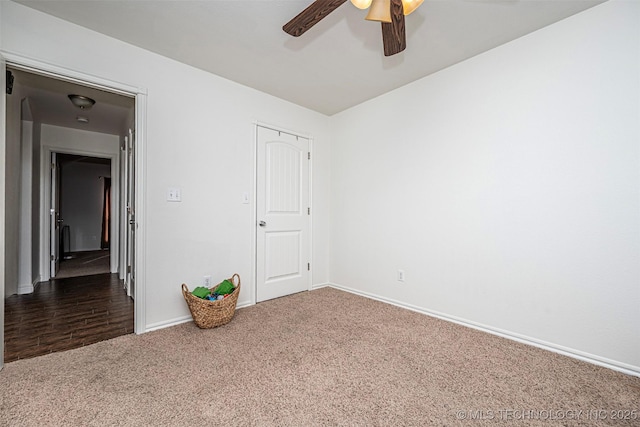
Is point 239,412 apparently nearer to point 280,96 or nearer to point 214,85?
point 214,85

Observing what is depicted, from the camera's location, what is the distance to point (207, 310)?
233 cm

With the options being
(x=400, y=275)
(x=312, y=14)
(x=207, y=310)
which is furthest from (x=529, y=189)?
(x=207, y=310)

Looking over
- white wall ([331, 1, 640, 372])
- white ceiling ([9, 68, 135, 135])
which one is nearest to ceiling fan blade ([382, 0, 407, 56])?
white wall ([331, 1, 640, 372])

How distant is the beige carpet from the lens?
1354 mm

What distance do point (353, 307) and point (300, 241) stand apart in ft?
3.55

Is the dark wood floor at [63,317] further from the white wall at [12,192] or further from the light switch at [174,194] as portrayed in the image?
the light switch at [174,194]

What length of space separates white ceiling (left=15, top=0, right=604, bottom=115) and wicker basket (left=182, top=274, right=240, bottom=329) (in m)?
2.06

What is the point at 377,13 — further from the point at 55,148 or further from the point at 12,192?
the point at 55,148

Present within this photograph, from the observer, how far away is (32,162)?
3.76 metres

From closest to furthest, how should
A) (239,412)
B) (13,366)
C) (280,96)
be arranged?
(239,412)
(13,366)
(280,96)

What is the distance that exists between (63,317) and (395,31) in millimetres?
3754

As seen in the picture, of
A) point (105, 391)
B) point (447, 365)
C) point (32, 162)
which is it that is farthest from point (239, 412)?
point (32, 162)

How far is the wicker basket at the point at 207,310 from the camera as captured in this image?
2.32 m

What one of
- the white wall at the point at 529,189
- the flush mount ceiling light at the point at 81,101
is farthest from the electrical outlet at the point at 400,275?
the flush mount ceiling light at the point at 81,101
